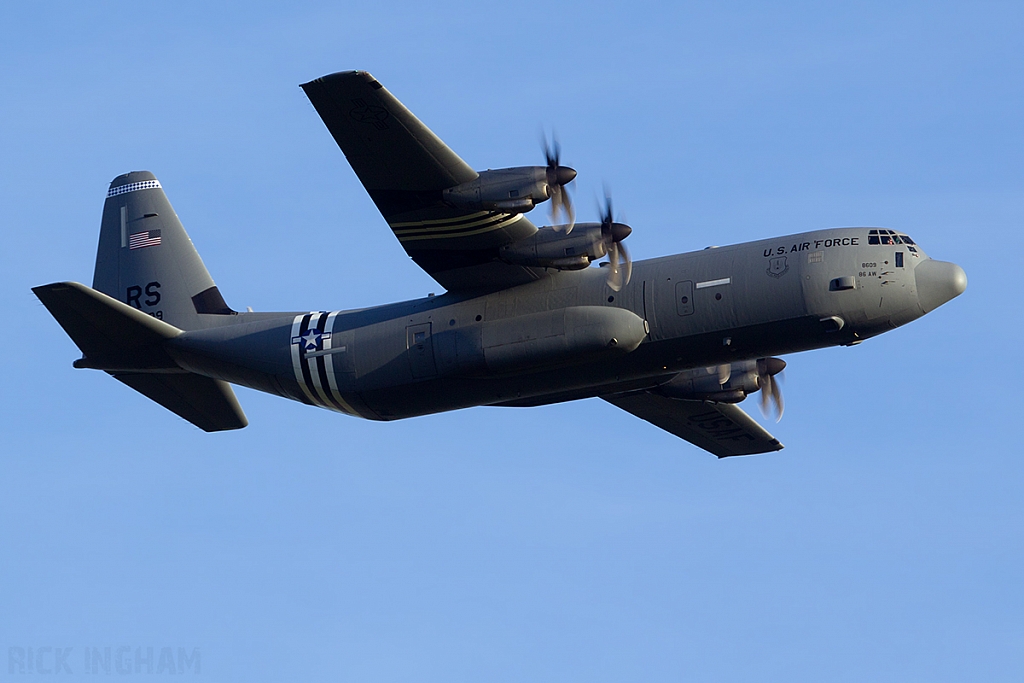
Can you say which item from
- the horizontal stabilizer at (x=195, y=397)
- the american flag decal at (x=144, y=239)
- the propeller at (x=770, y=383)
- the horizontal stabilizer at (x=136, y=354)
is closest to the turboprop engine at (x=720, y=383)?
the propeller at (x=770, y=383)

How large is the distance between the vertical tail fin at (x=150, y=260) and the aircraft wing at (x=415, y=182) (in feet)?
20.4

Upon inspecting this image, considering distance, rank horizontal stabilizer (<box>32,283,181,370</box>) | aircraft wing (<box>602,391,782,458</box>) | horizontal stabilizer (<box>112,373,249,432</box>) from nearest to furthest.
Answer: horizontal stabilizer (<box>32,283,181,370</box>), horizontal stabilizer (<box>112,373,249,432</box>), aircraft wing (<box>602,391,782,458</box>)

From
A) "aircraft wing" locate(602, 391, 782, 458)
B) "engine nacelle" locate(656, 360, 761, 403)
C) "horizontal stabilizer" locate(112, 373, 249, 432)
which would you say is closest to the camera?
"horizontal stabilizer" locate(112, 373, 249, 432)

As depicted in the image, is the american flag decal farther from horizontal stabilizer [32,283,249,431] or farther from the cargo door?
the cargo door

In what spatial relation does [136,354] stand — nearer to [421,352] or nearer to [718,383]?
[421,352]

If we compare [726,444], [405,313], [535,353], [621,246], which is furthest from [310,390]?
[726,444]

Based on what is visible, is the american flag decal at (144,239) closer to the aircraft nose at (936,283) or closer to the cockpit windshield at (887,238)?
the cockpit windshield at (887,238)

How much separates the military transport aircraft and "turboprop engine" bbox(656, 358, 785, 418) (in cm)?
123

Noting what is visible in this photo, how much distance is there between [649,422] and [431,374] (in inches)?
300

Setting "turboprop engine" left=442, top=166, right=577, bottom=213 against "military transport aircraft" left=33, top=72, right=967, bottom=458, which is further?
"military transport aircraft" left=33, top=72, right=967, bottom=458

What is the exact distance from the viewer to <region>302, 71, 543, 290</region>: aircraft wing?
24453 mm

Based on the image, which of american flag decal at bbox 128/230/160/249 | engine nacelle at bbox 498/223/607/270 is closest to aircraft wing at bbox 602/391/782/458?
engine nacelle at bbox 498/223/607/270

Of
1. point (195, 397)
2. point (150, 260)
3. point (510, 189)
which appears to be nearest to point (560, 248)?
point (510, 189)

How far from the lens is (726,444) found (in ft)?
110
